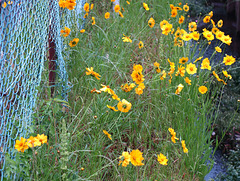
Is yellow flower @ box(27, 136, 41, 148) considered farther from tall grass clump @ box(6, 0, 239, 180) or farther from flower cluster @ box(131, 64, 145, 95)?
flower cluster @ box(131, 64, 145, 95)

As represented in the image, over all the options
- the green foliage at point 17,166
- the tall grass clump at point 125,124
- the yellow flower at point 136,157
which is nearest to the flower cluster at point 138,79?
the tall grass clump at point 125,124

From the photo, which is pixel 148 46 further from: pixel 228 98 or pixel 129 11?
pixel 228 98

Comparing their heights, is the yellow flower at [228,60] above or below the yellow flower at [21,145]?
above

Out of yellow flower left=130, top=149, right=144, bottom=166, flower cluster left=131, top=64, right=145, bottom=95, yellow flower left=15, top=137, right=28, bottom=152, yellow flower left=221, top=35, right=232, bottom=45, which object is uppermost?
yellow flower left=221, top=35, right=232, bottom=45

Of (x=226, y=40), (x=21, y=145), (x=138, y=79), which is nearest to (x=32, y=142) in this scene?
(x=21, y=145)

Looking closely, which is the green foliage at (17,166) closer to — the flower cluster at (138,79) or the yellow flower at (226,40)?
the flower cluster at (138,79)

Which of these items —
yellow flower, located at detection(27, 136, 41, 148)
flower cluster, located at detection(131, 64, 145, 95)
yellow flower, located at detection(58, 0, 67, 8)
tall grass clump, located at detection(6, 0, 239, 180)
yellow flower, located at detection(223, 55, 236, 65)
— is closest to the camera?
yellow flower, located at detection(27, 136, 41, 148)

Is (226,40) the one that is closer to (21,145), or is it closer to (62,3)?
(62,3)

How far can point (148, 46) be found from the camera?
3592mm

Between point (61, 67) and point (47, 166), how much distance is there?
854mm

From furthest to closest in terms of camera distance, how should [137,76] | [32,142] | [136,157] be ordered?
[137,76] → [136,157] → [32,142]

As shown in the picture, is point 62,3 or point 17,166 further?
point 62,3

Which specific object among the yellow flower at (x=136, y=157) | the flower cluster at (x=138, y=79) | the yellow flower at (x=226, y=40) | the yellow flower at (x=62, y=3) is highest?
the yellow flower at (x=62, y=3)

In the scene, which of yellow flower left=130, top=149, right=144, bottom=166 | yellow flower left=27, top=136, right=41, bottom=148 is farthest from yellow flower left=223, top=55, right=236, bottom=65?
yellow flower left=27, top=136, right=41, bottom=148
